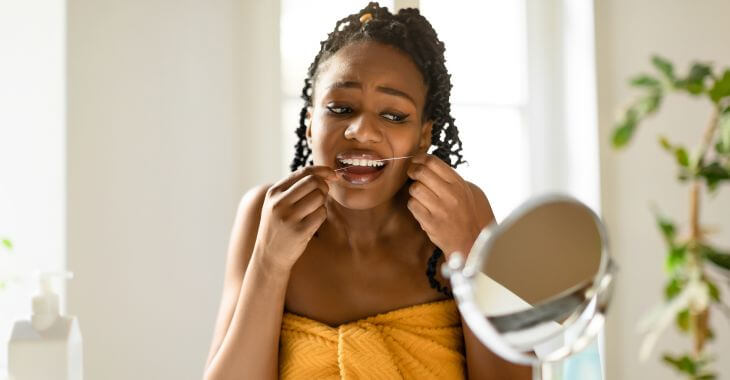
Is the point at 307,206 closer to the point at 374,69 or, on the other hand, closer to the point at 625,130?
the point at 374,69

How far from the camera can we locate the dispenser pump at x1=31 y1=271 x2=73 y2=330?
0.86 m

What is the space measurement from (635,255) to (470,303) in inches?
54.3

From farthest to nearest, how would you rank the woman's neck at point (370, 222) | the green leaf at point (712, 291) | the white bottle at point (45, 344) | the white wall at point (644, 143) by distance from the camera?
the white wall at point (644, 143)
the woman's neck at point (370, 222)
the white bottle at point (45, 344)
the green leaf at point (712, 291)

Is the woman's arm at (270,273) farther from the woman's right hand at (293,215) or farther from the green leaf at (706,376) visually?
the green leaf at (706,376)

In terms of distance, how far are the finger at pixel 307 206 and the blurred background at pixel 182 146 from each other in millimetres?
547

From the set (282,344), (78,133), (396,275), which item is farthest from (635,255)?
(78,133)

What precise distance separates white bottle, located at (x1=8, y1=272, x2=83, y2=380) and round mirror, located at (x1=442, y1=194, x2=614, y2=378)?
0.50 m

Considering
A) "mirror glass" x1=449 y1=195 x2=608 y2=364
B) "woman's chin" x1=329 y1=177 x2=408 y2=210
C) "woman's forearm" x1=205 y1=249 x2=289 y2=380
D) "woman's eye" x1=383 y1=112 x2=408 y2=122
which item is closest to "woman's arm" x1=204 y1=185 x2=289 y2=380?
"woman's forearm" x1=205 y1=249 x2=289 y2=380

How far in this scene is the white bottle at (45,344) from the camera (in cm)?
84

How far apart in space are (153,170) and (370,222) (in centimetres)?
48

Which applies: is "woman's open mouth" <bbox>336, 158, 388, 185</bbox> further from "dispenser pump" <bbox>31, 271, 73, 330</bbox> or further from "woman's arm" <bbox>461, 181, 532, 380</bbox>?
"dispenser pump" <bbox>31, 271, 73, 330</bbox>

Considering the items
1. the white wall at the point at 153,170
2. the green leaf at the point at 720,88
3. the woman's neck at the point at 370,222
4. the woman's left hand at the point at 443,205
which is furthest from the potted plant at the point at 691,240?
the white wall at the point at 153,170

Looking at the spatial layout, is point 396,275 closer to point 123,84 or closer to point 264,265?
point 264,265

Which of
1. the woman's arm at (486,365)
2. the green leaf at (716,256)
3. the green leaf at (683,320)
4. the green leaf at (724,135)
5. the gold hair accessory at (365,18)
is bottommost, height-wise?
the woman's arm at (486,365)
